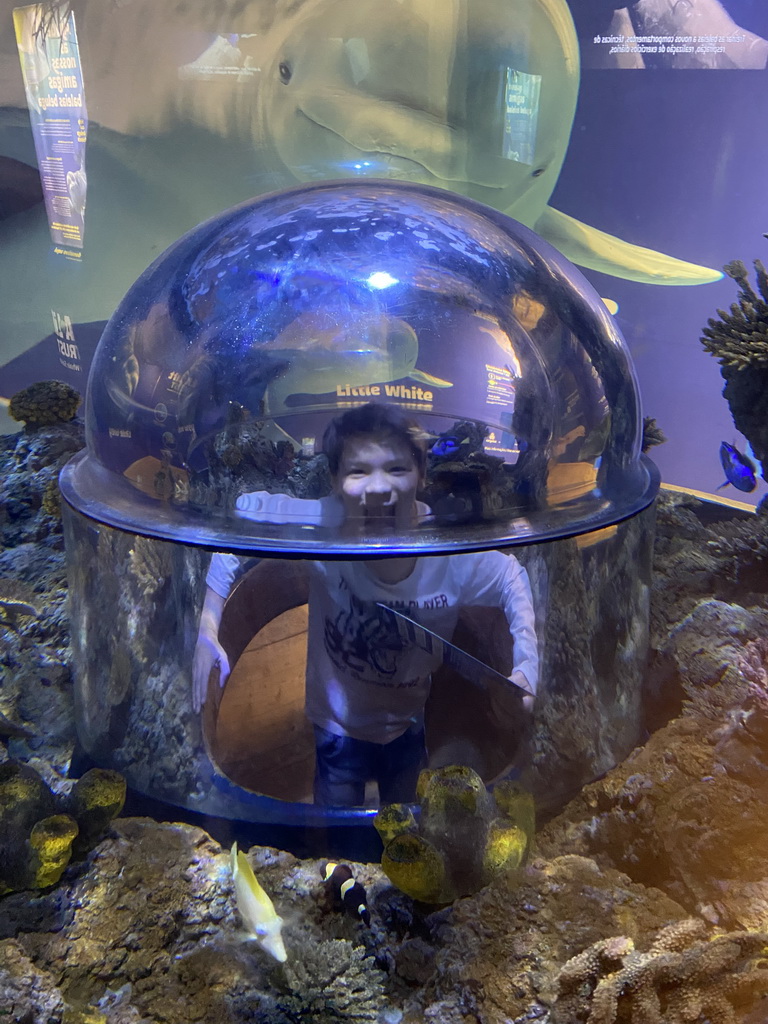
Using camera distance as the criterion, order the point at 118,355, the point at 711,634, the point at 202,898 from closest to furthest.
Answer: the point at 202,898 < the point at 118,355 < the point at 711,634

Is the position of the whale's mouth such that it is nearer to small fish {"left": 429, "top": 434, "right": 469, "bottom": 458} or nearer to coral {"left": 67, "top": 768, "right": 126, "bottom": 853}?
small fish {"left": 429, "top": 434, "right": 469, "bottom": 458}

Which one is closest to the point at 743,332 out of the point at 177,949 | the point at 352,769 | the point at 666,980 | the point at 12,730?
the point at 352,769

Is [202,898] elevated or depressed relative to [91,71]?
depressed

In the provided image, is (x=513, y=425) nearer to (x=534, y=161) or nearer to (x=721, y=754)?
(x=721, y=754)

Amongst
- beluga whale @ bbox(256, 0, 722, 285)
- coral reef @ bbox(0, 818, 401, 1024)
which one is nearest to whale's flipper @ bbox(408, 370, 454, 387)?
coral reef @ bbox(0, 818, 401, 1024)

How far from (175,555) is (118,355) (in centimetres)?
63

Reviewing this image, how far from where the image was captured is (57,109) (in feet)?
13.3

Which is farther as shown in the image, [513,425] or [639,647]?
[639,647]

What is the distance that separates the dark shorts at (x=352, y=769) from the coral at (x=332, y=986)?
0.30 m

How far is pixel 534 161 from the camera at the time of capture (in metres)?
4.09

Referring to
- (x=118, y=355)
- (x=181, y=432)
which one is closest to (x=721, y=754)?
(x=181, y=432)

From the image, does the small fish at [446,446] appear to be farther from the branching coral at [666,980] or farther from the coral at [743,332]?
the coral at [743,332]

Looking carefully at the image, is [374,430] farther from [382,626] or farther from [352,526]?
[382,626]

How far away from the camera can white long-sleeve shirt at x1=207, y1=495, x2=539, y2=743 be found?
134 centimetres
